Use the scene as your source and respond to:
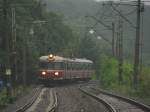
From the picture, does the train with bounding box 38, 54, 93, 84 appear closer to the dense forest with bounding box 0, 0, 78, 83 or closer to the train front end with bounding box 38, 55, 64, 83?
the train front end with bounding box 38, 55, 64, 83

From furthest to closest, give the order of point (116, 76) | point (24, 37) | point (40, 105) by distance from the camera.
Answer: point (116, 76) → point (24, 37) → point (40, 105)

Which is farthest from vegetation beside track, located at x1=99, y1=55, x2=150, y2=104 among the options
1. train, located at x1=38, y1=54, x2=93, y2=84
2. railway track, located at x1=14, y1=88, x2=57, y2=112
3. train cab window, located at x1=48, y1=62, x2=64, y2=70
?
railway track, located at x1=14, y1=88, x2=57, y2=112

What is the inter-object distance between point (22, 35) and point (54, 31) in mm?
42828

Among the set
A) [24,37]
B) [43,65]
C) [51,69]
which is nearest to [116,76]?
[51,69]

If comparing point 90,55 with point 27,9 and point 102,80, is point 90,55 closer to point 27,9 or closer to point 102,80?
point 27,9

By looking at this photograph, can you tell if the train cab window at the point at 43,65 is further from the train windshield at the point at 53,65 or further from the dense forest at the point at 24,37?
the dense forest at the point at 24,37

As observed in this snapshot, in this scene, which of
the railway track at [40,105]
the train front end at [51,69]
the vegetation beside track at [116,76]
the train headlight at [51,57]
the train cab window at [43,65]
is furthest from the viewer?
the train cab window at [43,65]

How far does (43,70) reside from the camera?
5688 centimetres

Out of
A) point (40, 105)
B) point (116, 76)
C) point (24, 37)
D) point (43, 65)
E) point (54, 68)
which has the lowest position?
point (116, 76)

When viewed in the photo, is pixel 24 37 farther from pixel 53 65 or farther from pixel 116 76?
pixel 116 76

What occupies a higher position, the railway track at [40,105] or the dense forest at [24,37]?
the dense forest at [24,37]

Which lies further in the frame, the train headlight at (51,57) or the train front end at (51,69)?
Answer: the train front end at (51,69)

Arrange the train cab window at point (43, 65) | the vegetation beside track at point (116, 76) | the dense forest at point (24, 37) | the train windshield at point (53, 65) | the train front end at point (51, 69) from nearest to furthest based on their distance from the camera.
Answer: the vegetation beside track at point (116, 76), the dense forest at point (24, 37), the train front end at point (51, 69), the train windshield at point (53, 65), the train cab window at point (43, 65)

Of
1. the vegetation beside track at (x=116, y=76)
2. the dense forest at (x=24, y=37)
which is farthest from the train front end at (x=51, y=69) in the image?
the vegetation beside track at (x=116, y=76)
